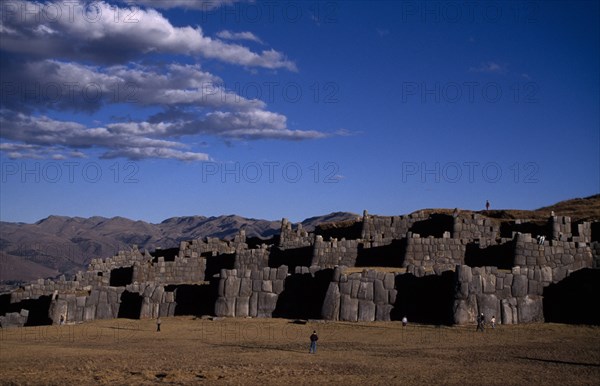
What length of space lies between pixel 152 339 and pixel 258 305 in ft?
19.0

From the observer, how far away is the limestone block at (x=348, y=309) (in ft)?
92.5

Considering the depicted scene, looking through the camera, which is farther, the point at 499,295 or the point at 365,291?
the point at 365,291

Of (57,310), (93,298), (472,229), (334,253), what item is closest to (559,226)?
(472,229)

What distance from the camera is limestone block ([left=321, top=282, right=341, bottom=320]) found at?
28.2 m

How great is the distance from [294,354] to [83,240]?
14257 centimetres

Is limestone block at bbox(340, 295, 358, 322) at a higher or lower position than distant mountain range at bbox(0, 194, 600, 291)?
lower

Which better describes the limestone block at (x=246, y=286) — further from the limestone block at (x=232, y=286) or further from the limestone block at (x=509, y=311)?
the limestone block at (x=509, y=311)

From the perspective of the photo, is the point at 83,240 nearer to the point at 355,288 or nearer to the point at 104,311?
the point at 104,311

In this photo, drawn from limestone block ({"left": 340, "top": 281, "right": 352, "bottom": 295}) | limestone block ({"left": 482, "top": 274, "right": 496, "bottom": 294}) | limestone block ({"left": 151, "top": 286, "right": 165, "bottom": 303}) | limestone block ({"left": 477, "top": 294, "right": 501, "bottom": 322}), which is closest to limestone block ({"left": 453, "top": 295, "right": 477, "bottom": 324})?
limestone block ({"left": 477, "top": 294, "right": 501, "bottom": 322})

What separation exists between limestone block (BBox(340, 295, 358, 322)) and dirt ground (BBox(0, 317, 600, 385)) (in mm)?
656

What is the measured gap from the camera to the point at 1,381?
18406 mm

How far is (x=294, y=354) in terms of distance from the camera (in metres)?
21.9

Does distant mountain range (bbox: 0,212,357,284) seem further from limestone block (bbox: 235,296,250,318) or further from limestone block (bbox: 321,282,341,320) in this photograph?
limestone block (bbox: 321,282,341,320)

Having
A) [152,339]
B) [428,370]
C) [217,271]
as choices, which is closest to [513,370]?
[428,370]
